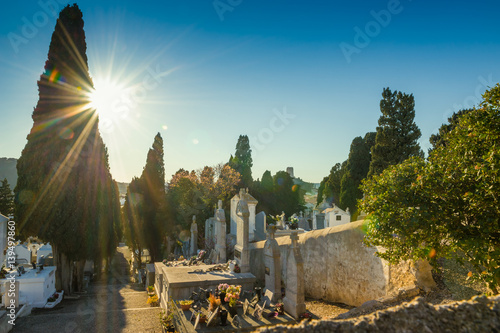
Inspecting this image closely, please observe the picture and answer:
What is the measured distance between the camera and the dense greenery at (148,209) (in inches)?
961

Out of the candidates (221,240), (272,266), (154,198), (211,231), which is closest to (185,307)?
(272,266)

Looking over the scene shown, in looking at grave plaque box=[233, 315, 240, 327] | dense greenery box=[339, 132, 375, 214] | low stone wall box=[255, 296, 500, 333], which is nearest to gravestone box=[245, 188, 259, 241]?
grave plaque box=[233, 315, 240, 327]

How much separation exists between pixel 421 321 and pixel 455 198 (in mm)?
2788

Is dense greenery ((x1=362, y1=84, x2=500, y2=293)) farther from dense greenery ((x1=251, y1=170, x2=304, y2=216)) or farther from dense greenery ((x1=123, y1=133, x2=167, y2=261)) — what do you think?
dense greenery ((x1=251, y1=170, x2=304, y2=216))

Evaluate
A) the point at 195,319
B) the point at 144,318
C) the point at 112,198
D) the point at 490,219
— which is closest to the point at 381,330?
the point at 490,219

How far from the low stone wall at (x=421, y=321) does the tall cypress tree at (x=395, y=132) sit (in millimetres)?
19561

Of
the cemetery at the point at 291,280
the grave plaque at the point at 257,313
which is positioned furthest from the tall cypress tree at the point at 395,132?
the grave plaque at the point at 257,313

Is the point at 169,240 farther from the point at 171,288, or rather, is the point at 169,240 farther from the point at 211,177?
the point at 171,288

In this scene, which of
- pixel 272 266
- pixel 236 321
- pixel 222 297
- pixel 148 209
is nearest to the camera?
pixel 236 321

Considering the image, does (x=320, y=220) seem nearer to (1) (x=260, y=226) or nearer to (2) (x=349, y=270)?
(1) (x=260, y=226)

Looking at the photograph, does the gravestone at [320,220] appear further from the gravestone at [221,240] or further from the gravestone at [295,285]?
the gravestone at [295,285]

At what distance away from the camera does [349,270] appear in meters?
8.18

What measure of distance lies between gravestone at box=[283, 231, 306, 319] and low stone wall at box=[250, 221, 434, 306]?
1.22 meters

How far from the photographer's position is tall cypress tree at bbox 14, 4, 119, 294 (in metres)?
14.5
